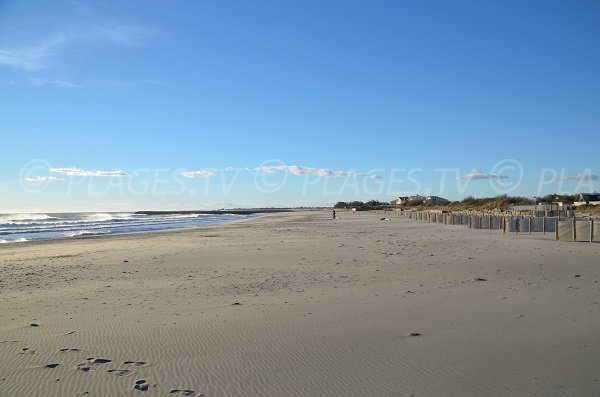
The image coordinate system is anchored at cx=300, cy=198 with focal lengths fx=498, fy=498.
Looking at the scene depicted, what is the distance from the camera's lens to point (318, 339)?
6.79 metres

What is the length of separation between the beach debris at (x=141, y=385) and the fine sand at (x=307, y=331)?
10 mm

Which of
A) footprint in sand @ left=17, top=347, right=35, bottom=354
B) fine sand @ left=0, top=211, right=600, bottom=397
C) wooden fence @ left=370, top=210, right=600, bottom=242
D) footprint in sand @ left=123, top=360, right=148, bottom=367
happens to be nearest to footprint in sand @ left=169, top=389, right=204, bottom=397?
fine sand @ left=0, top=211, right=600, bottom=397

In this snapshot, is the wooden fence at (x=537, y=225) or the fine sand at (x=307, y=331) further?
the wooden fence at (x=537, y=225)

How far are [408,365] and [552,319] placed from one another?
10.7ft

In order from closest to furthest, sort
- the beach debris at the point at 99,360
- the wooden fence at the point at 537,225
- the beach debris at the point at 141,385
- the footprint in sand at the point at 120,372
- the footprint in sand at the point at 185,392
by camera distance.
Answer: the footprint in sand at the point at 185,392 → the beach debris at the point at 141,385 → the footprint in sand at the point at 120,372 → the beach debris at the point at 99,360 → the wooden fence at the point at 537,225

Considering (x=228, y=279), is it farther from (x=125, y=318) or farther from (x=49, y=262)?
(x=49, y=262)

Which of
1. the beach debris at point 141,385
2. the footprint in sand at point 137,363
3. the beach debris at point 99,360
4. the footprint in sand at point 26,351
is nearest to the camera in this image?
the beach debris at point 141,385

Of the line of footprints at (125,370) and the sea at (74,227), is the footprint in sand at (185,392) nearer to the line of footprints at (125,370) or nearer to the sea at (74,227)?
the line of footprints at (125,370)

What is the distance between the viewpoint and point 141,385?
517 centimetres

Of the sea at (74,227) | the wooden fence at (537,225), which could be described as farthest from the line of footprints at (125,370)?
the sea at (74,227)

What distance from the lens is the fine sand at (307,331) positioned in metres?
5.21

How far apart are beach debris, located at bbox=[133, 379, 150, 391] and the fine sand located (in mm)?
10

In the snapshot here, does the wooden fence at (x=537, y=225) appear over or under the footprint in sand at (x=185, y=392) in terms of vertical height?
over

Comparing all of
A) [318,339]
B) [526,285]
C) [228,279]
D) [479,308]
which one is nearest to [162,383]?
[318,339]
